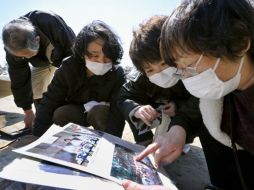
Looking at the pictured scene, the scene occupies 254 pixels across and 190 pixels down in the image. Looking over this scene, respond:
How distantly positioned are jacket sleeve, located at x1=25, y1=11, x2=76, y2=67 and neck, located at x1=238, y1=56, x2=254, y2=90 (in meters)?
1.88

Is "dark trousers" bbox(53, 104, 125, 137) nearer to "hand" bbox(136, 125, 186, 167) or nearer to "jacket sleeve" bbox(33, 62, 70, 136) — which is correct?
"jacket sleeve" bbox(33, 62, 70, 136)

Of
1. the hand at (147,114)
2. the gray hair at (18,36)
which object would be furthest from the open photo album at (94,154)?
the gray hair at (18,36)

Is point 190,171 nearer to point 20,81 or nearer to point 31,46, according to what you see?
point 31,46

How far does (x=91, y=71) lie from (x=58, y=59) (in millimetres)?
733

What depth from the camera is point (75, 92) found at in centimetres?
238

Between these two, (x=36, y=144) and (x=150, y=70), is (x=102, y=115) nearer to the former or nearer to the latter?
(x=150, y=70)

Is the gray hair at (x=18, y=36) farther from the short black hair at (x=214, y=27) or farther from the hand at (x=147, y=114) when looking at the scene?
the short black hair at (x=214, y=27)

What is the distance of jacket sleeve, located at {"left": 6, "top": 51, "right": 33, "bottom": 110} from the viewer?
Answer: 9.72ft

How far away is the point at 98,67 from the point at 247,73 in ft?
3.72

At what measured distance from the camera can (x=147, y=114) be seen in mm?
1670

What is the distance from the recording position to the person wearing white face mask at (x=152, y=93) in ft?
5.24

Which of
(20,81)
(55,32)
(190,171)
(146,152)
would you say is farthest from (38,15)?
(146,152)

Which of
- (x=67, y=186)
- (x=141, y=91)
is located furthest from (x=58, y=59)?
(x=67, y=186)

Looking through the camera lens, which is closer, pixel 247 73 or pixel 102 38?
pixel 247 73
